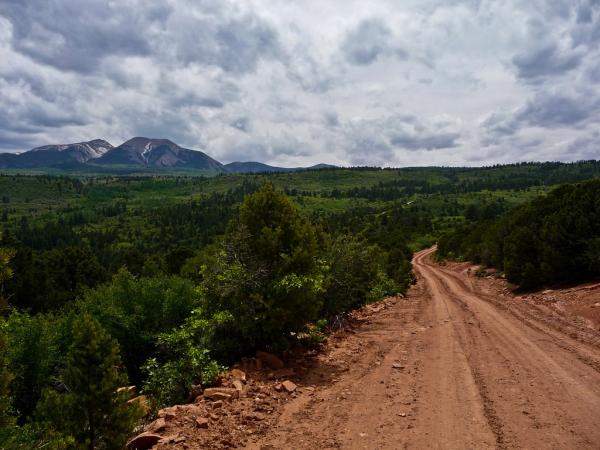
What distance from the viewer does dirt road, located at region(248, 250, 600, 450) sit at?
321 inches

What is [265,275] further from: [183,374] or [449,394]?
[449,394]

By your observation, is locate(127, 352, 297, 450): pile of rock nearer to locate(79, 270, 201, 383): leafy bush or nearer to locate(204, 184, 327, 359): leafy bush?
locate(204, 184, 327, 359): leafy bush

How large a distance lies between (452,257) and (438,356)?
59.2 metres

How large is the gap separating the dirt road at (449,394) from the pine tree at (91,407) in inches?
98.7

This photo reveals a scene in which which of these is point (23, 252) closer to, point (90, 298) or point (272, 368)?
point (90, 298)

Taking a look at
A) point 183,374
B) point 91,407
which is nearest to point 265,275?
point 183,374

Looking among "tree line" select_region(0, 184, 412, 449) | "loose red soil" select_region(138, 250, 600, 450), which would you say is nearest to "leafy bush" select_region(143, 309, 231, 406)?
"tree line" select_region(0, 184, 412, 449)

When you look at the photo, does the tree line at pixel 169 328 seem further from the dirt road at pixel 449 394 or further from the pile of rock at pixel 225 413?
the dirt road at pixel 449 394

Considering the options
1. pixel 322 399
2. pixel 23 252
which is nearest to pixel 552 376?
pixel 322 399

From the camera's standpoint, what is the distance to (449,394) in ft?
33.9

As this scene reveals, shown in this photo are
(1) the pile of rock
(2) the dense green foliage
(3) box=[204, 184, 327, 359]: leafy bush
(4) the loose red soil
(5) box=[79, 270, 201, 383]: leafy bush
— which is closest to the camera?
(1) the pile of rock

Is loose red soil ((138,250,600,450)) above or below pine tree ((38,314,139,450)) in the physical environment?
below

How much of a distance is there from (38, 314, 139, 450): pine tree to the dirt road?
2.51 meters

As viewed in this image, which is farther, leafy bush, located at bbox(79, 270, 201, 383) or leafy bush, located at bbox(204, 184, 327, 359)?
leafy bush, located at bbox(79, 270, 201, 383)
